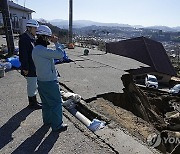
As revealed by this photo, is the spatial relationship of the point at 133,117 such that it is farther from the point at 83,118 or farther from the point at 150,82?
the point at 150,82

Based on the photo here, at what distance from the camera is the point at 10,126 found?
4508 mm

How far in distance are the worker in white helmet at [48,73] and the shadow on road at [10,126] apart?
723 mm

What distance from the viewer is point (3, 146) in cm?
380

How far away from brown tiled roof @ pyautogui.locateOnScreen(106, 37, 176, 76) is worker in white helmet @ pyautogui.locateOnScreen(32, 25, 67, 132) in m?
26.9

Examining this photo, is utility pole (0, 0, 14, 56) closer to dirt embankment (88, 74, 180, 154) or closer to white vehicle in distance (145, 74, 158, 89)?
dirt embankment (88, 74, 180, 154)

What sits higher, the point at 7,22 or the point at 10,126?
the point at 7,22

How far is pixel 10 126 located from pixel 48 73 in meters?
1.33

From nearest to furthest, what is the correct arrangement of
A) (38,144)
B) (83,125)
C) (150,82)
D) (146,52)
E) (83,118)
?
(38,144) → (83,125) → (83,118) → (150,82) → (146,52)

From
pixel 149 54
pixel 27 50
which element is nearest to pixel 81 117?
pixel 27 50

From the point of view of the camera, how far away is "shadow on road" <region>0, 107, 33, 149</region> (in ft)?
13.2

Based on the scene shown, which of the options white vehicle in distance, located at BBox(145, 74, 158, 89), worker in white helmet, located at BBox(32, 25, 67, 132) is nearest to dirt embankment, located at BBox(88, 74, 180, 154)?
worker in white helmet, located at BBox(32, 25, 67, 132)

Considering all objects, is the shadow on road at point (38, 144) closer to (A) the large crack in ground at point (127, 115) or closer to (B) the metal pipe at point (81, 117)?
(B) the metal pipe at point (81, 117)

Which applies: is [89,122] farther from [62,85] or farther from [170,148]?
[62,85]

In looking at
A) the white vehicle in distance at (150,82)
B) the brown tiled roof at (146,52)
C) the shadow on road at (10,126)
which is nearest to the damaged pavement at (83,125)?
the shadow on road at (10,126)
